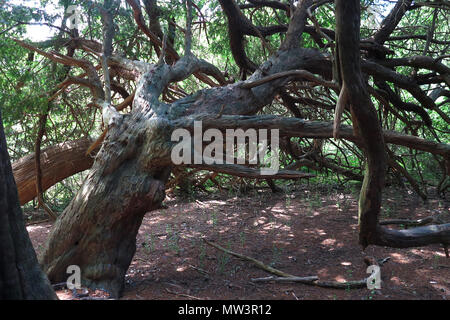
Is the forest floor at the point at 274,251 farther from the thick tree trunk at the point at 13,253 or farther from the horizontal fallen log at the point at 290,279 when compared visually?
the thick tree trunk at the point at 13,253

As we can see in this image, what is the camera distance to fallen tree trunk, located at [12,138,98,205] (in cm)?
576

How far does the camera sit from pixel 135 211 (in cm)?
348

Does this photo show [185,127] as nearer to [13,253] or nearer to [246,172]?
[246,172]

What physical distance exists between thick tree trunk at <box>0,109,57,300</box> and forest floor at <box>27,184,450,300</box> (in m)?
0.94

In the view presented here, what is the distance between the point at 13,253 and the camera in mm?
2068

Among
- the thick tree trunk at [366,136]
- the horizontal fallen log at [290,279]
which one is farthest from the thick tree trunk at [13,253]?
the thick tree trunk at [366,136]

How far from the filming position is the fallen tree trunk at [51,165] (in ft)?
18.9

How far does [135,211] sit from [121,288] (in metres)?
0.68

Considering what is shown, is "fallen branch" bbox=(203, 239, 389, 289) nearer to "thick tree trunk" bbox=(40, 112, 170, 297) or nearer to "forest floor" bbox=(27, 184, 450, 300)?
"forest floor" bbox=(27, 184, 450, 300)

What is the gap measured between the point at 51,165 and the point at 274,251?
3.81 meters

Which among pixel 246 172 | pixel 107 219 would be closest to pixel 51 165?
pixel 107 219

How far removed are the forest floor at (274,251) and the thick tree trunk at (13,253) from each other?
941 mm

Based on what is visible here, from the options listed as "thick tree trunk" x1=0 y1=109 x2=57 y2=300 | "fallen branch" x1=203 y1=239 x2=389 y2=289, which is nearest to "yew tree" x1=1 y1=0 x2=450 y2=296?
"fallen branch" x1=203 y1=239 x2=389 y2=289
